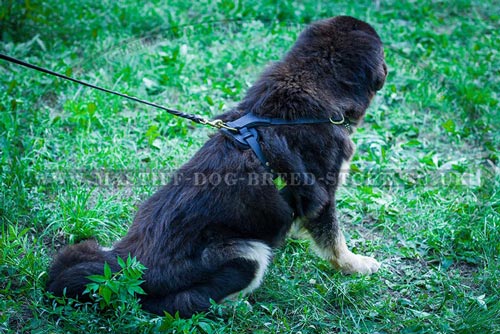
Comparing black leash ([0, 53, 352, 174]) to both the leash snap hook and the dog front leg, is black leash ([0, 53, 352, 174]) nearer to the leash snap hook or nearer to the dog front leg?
the leash snap hook

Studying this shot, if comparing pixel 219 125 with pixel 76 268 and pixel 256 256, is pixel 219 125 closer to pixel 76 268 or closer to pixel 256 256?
pixel 256 256

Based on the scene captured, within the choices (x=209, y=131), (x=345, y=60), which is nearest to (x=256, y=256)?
(x=345, y=60)

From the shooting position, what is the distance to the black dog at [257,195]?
3273mm

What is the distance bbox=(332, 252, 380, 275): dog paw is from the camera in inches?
154

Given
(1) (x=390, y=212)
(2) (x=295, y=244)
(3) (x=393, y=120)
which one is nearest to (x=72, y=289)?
(2) (x=295, y=244)

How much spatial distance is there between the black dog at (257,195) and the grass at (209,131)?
7.9 inches

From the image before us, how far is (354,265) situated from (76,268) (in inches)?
78.8

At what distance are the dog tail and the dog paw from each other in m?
1.66

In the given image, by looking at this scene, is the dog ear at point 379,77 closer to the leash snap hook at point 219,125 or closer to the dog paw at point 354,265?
the leash snap hook at point 219,125

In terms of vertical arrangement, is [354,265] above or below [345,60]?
below

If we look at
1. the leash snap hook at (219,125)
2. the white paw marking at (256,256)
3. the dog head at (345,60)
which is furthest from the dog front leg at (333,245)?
the leash snap hook at (219,125)

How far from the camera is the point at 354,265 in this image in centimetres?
394

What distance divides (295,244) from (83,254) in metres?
1.73

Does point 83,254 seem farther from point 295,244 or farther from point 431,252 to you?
Result: point 431,252
